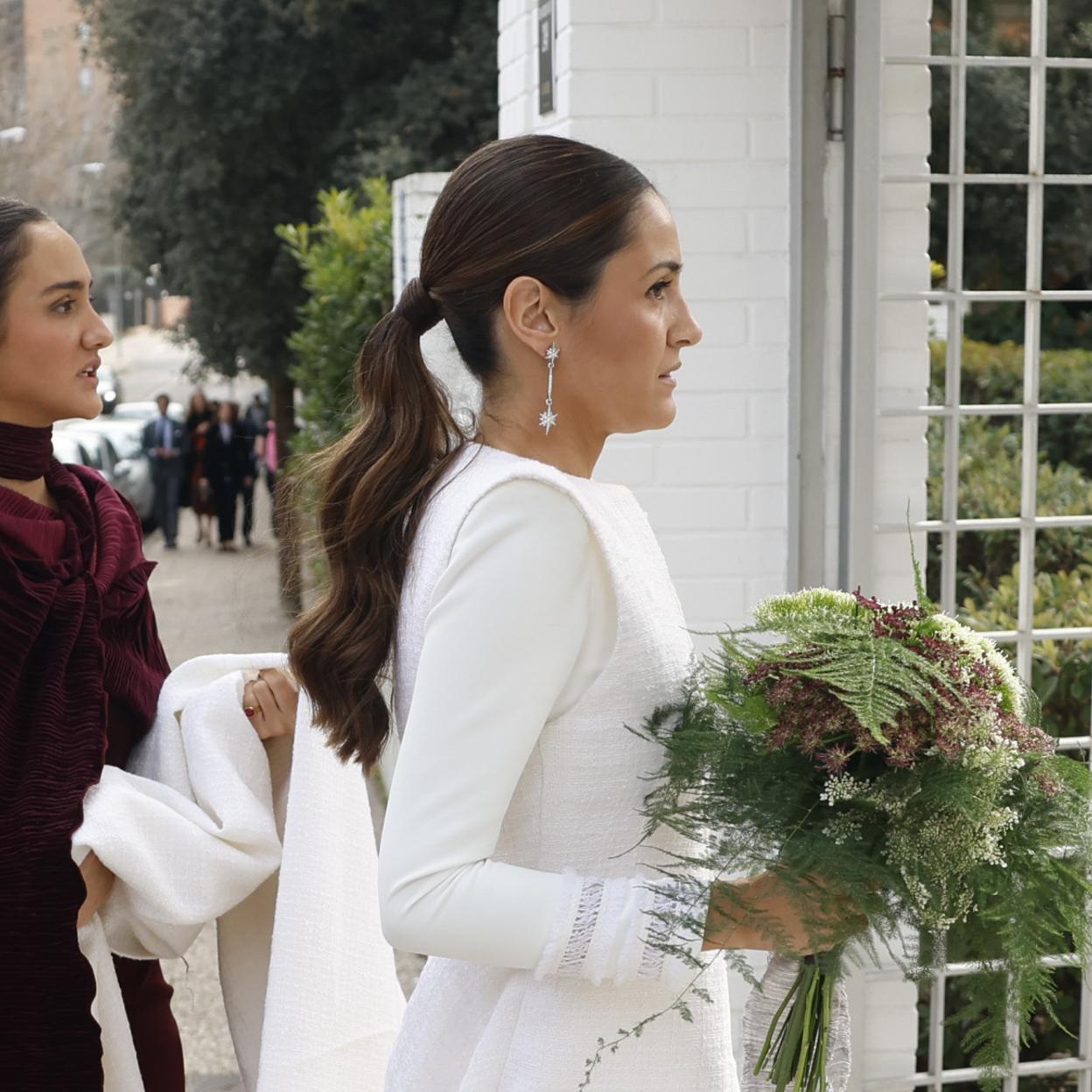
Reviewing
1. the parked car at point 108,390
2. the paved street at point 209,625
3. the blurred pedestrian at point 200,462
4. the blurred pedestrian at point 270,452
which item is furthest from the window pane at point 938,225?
the parked car at point 108,390

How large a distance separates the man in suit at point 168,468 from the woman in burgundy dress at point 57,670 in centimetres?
1707

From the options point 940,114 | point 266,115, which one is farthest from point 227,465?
point 940,114

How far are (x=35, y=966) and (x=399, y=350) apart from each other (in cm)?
125

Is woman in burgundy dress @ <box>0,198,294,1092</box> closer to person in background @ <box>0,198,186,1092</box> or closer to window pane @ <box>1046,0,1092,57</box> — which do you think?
person in background @ <box>0,198,186,1092</box>

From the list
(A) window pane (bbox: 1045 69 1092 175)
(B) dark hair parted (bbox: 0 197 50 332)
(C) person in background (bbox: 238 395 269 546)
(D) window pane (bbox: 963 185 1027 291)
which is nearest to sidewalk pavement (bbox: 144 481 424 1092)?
(C) person in background (bbox: 238 395 269 546)

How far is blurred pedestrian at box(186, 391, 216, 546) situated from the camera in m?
19.5

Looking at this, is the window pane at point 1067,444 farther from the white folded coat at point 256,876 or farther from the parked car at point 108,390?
the parked car at point 108,390

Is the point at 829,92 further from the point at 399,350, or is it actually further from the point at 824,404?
the point at 399,350

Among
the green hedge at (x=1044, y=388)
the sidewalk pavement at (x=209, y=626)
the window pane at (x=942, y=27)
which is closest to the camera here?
the sidewalk pavement at (x=209, y=626)

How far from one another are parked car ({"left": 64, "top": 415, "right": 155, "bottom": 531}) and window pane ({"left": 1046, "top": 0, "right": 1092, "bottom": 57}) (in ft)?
44.9

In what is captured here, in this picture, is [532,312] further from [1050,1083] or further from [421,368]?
[1050,1083]

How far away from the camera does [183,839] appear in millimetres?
2529

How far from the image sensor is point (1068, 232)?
28.5ft

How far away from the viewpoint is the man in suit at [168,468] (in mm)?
19469
